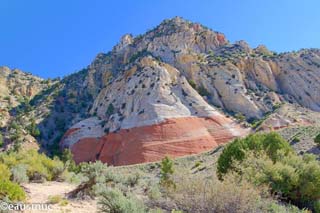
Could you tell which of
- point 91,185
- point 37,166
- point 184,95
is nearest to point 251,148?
point 91,185

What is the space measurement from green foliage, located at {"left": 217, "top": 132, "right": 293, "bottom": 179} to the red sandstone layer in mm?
30037

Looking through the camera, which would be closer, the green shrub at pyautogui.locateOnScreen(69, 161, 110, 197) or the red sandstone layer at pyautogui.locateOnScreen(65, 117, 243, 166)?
the green shrub at pyautogui.locateOnScreen(69, 161, 110, 197)

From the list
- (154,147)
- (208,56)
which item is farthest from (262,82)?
(154,147)

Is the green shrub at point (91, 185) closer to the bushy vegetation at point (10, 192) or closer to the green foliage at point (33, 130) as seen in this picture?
the bushy vegetation at point (10, 192)

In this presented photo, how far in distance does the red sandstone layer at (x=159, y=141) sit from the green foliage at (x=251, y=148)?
30.0 m

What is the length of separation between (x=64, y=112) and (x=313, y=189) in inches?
2888

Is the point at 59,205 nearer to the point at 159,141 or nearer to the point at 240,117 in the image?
the point at 159,141

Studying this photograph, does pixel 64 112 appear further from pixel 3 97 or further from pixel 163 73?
pixel 163 73

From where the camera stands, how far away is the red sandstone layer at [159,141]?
57.7 meters

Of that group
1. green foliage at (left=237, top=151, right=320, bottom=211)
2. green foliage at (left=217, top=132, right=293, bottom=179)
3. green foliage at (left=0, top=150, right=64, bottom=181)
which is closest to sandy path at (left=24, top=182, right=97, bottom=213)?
green foliage at (left=0, top=150, right=64, bottom=181)

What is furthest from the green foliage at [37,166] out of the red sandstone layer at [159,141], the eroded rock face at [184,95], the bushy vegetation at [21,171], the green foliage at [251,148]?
the eroded rock face at [184,95]

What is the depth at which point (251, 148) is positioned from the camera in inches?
1016

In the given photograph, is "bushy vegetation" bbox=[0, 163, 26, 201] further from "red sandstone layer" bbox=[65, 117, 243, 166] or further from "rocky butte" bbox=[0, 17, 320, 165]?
"rocky butte" bbox=[0, 17, 320, 165]

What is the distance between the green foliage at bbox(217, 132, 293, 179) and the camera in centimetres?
2412
